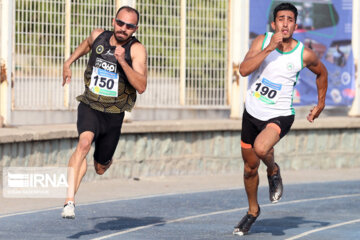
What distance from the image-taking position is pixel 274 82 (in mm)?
10375

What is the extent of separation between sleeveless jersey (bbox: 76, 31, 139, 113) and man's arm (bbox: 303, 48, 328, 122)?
1709 millimetres

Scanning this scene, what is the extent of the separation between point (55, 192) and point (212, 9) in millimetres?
4912

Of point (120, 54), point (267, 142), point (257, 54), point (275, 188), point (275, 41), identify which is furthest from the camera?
point (275, 188)

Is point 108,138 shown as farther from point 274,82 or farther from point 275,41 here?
point 275,41

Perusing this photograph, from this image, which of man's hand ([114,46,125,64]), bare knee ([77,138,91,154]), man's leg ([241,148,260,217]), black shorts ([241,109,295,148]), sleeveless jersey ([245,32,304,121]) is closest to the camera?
man's hand ([114,46,125,64])

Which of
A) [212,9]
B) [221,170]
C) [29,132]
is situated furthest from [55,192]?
[212,9]

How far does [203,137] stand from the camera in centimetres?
1722

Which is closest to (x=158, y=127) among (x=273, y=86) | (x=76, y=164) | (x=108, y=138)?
(x=108, y=138)

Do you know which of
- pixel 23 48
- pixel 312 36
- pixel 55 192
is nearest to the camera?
pixel 55 192

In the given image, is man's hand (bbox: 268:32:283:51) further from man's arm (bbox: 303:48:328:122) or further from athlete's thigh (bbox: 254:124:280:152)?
athlete's thigh (bbox: 254:124:280:152)

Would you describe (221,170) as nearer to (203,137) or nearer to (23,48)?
(203,137)

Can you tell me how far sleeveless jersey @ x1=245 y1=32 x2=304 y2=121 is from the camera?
10367 mm

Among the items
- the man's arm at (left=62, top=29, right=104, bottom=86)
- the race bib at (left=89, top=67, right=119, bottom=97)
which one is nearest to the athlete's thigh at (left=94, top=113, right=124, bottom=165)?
the race bib at (left=89, top=67, right=119, bottom=97)

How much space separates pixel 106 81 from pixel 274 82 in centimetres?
164
